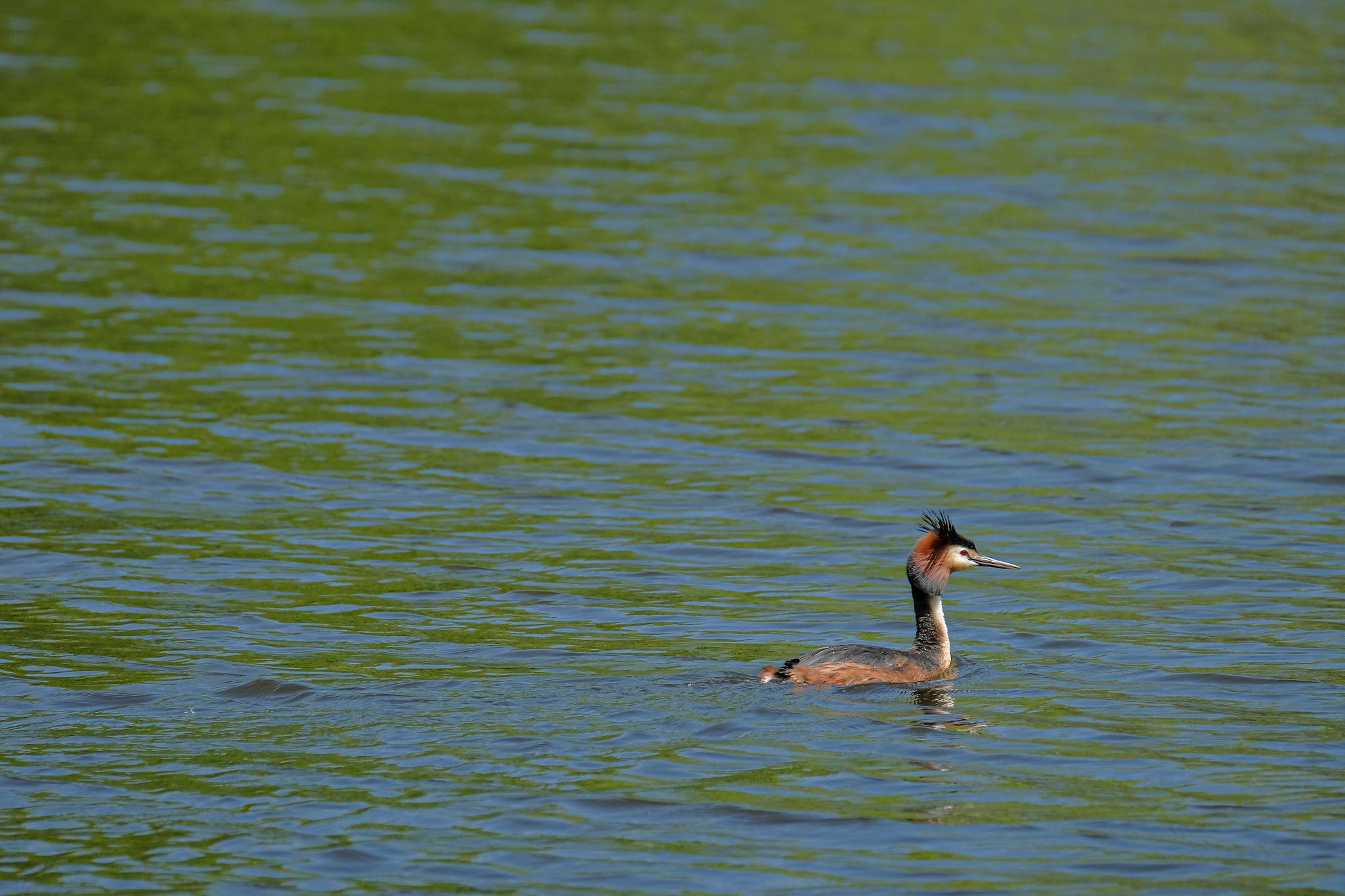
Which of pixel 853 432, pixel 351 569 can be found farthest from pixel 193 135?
pixel 351 569

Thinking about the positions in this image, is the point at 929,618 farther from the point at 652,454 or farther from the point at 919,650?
the point at 652,454

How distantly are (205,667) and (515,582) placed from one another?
274 cm

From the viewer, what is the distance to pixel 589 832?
10.1 m

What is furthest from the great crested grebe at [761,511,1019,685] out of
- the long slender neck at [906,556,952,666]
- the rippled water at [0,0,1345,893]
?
the rippled water at [0,0,1345,893]

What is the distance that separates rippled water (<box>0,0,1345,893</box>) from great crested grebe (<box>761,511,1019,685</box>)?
0.17 metres

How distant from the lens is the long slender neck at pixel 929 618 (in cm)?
1291

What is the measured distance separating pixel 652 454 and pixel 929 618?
5227 millimetres

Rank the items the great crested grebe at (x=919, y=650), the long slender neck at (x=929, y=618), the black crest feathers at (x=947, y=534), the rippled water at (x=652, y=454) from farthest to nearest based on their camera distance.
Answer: the black crest feathers at (x=947, y=534)
the long slender neck at (x=929, y=618)
the great crested grebe at (x=919, y=650)
the rippled water at (x=652, y=454)

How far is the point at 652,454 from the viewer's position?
58.6ft

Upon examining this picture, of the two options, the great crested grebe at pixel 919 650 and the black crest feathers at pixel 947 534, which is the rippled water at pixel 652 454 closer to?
the great crested grebe at pixel 919 650

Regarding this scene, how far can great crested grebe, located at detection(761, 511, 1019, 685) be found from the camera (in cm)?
1216

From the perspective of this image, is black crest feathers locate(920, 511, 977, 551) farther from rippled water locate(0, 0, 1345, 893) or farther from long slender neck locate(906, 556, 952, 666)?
rippled water locate(0, 0, 1345, 893)

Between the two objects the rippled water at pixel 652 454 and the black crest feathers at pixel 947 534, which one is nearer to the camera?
the rippled water at pixel 652 454

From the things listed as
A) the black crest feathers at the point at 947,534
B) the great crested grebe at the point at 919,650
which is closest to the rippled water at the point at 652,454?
the great crested grebe at the point at 919,650
